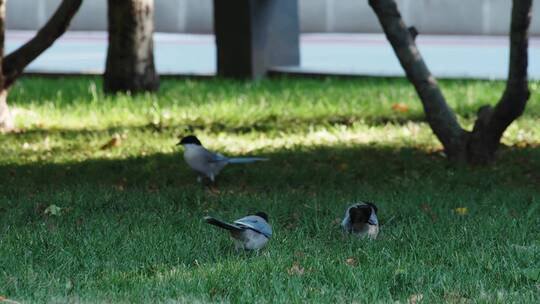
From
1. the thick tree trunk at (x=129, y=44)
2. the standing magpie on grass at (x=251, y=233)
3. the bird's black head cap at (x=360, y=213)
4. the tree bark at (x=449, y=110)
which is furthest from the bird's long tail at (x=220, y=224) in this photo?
the thick tree trunk at (x=129, y=44)

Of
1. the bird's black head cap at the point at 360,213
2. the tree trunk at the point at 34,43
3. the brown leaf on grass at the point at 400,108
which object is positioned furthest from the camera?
the brown leaf on grass at the point at 400,108

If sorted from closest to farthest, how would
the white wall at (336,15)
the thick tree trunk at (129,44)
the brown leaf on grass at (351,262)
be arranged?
the brown leaf on grass at (351,262) < the thick tree trunk at (129,44) < the white wall at (336,15)

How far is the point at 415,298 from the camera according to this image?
4.70m

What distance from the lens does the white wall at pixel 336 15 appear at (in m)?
29.7

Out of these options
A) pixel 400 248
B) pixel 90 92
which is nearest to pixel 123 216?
pixel 400 248

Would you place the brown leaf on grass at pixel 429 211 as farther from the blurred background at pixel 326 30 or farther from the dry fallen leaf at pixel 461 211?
the blurred background at pixel 326 30

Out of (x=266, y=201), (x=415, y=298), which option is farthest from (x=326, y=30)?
(x=415, y=298)

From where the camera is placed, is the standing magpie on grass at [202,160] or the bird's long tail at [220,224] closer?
the bird's long tail at [220,224]

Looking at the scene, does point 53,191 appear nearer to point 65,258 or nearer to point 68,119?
point 65,258

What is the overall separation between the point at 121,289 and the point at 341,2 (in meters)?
26.0

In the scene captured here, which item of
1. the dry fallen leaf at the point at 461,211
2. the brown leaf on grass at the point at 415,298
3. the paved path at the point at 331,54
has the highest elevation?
the brown leaf on grass at the point at 415,298

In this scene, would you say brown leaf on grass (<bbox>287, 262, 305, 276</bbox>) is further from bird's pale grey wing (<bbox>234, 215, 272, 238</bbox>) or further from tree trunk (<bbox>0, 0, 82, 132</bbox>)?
tree trunk (<bbox>0, 0, 82, 132</bbox>)

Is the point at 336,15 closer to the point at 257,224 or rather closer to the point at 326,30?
the point at 326,30

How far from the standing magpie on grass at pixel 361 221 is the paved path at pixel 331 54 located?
34.1 feet
